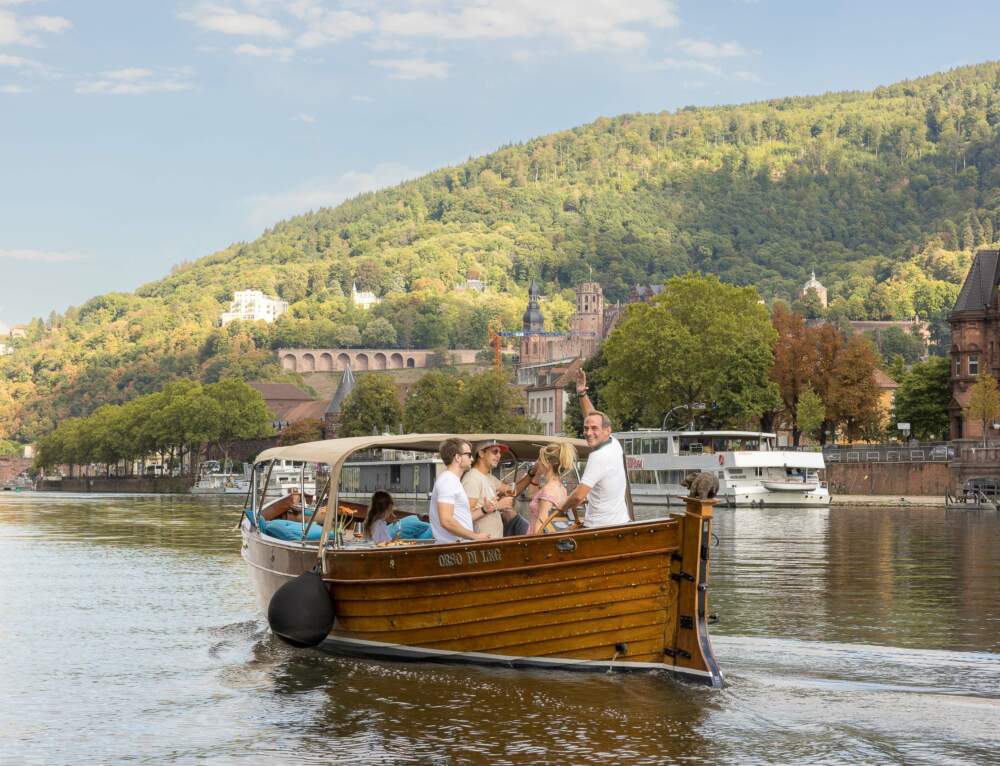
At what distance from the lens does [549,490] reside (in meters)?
18.8

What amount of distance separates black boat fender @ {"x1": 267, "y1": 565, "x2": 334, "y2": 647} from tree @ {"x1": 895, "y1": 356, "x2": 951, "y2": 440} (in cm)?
10100

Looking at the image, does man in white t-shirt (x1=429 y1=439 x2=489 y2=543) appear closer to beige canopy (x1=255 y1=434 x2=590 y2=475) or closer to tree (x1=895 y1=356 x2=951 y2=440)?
beige canopy (x1=255 y1=434 x2=590 y2=475)

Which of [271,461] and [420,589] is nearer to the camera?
A: [420,589]

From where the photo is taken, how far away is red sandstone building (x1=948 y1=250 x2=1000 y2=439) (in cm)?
10875

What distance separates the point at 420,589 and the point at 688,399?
8573 centimetres

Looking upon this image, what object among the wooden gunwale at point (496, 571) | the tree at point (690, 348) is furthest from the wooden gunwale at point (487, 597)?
the tree at point (690, 348)

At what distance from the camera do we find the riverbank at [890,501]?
84.8 meters

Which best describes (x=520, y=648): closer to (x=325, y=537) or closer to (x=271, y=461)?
(x=325, y=537)

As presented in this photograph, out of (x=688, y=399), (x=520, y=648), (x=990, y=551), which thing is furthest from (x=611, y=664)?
(x=688, y=399)

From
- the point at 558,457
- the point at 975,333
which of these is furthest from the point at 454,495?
the point at 975,333

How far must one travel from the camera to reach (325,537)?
20703mm

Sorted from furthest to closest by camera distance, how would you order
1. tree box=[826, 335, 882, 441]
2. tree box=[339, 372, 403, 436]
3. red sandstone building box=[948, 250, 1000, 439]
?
tree box=[339, 372, 403, 436] → red sandstone building box=[948, 250, 1000, 439] → tree box=[826, 335, 882, 441]

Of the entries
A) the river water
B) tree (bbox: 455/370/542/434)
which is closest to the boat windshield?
tree (bbox: 455/370/542/434)

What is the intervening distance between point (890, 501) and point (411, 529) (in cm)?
7048
